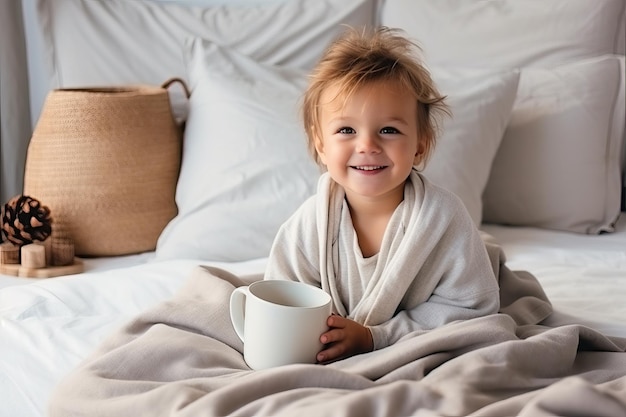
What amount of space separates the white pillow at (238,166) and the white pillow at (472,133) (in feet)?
0.91

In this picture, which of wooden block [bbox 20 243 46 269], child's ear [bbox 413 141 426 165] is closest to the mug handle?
child's ear [bbox 413 141 426 165]

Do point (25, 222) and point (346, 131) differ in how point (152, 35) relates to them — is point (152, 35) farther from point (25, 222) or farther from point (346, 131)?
point (346, 131)

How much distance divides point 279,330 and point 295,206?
0.75m

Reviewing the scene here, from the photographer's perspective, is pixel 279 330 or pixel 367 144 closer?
pixel 279 330

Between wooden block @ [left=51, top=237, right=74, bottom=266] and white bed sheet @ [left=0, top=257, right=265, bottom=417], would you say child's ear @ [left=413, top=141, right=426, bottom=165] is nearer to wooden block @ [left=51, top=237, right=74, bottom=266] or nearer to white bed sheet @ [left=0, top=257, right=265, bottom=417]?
white bed sheet @ [left=0, top=257, right=265, bottom=417]

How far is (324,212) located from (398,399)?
0.40 metres

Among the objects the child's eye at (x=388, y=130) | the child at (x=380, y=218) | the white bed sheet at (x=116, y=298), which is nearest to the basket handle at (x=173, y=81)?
the white bed sheet at (x=116, y=298)

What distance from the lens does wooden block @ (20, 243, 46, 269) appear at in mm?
1748

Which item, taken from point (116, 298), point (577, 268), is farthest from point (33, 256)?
point (577, 268)

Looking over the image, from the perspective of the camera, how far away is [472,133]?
6.24 ft

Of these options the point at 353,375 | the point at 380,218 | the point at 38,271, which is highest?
the point at 380,218

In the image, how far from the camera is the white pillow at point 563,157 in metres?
1.96

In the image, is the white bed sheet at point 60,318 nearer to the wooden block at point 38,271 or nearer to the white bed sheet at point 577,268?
the wooden block at point 38,271

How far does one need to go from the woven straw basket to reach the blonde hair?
717 mm
